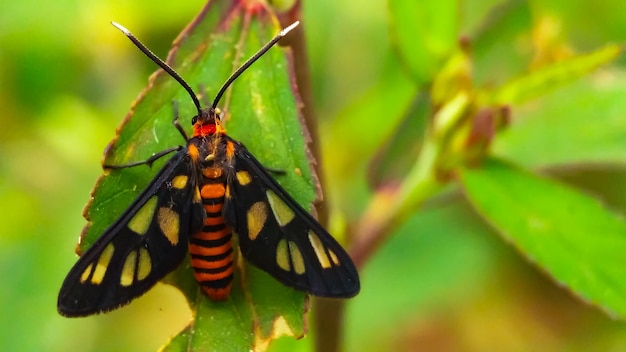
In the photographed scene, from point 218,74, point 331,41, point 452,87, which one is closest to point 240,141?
point 218,74

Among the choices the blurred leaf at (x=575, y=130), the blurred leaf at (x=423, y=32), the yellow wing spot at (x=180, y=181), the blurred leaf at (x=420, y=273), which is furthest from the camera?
the blurred leaf at (x=420, y=273)

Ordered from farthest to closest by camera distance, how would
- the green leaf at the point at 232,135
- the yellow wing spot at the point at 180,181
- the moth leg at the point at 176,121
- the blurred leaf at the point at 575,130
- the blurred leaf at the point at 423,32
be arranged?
the blurred leaf at the point at 575,130 < the blurred leaf at the point at 423,32 < the yellow wing spot at the point at 180,181 < the moth leg at the point at 176,121 < the green leaf at the point at 232,135

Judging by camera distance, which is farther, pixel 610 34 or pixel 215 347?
pixel 610 34

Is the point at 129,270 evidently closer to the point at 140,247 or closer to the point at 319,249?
the point at 140,247

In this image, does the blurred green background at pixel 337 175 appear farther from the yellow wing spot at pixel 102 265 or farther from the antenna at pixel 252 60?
the yellow wing spot at pixel 102 265

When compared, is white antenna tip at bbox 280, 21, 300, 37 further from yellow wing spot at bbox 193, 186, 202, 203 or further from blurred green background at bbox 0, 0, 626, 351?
blurred green background at bbox 0, 0, 626, 351

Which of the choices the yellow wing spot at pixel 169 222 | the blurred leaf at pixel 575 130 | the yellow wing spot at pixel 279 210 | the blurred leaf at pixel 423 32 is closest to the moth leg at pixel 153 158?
the yellow wing spot at pixel 169 222

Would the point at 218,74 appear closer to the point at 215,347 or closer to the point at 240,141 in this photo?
the point at 240,141
